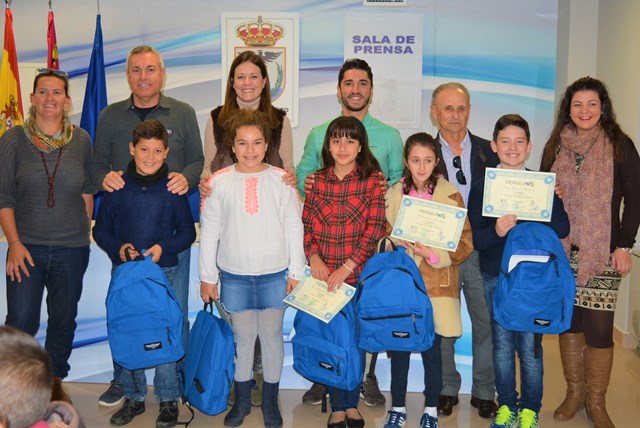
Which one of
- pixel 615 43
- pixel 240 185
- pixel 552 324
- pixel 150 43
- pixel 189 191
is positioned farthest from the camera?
pixel 150 43

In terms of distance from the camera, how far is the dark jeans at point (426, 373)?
344 cm

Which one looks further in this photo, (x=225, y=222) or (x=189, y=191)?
(x=189, y=191)

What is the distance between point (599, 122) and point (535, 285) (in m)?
0.91

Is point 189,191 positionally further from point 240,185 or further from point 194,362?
point 194,362

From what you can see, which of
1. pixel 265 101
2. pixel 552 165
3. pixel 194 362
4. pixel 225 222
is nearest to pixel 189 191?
pixel 225 222

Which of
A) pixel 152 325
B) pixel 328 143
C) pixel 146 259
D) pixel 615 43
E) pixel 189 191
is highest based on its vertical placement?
pixel 615 43

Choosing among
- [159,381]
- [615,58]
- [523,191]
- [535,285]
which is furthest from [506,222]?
[615,58]

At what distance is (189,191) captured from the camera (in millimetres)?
3703

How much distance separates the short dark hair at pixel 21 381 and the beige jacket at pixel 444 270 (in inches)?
89.0

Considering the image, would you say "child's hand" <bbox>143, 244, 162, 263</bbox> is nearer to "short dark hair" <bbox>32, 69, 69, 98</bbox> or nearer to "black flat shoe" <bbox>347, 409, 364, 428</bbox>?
"short dark hair" <bbox>32, 69, 69, 98</bbox>

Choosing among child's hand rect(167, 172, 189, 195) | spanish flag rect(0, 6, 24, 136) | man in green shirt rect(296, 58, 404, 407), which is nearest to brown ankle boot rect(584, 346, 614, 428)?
man in green shirt rect(296, 58, 404, 407)

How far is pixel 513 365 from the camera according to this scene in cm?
344

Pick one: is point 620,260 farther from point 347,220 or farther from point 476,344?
point 347,220

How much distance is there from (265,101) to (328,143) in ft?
1.65
